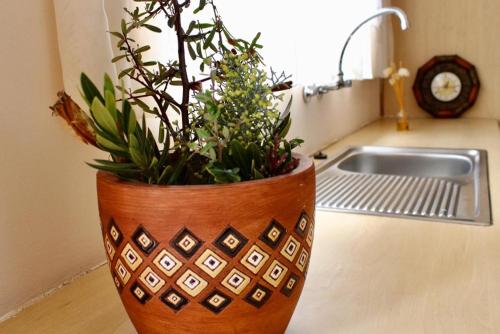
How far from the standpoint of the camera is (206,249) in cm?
41

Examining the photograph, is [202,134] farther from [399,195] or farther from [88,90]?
[399,195]

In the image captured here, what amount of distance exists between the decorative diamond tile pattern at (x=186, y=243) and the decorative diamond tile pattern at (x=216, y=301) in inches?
1.7

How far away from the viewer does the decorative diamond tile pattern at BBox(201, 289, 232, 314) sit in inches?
16.7

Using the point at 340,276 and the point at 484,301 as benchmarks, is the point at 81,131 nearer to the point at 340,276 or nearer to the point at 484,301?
the point at 340,276

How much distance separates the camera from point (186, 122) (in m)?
0.50

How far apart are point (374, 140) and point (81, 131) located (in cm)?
163

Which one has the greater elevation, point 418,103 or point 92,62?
point 92,62

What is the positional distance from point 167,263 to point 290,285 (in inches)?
4.9

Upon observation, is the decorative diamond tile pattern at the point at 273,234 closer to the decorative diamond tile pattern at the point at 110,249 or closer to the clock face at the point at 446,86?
the decorative diamond tile pattern at the point at 110,249

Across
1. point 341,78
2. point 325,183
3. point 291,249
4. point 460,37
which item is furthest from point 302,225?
point 460,37

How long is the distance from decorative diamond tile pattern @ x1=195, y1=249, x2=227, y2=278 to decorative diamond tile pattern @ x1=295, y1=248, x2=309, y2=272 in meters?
0.09

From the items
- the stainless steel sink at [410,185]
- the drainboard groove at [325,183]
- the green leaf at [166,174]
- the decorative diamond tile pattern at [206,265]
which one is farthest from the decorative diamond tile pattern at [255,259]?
the drainboard groove at [325,183]

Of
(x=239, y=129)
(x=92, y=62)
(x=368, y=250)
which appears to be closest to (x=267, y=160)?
(x=239, y=129)

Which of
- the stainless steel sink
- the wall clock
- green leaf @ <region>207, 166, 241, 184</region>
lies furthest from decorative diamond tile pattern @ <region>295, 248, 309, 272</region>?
the wall clock
